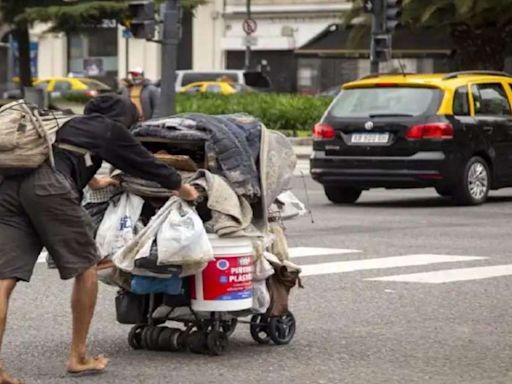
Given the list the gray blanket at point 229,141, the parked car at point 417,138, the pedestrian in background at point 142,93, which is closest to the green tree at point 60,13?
the pedestrian in background at point 142,93

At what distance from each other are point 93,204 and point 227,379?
1291 millimetres

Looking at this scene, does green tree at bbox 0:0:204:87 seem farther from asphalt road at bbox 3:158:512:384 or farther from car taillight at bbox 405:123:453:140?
asphalt road at bbox 3:158:512:384

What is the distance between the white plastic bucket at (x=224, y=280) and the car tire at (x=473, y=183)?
10.5m

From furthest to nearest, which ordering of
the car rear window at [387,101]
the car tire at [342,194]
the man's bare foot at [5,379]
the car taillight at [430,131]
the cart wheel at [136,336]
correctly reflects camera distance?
the car tire at [342,194] < the car rear window at [387,101] < the car taillight at [430,131] < the cart wheel at [136,336] < the man's bare foot at [5,379]

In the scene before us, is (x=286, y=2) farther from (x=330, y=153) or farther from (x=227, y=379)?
(x=227, y=379)

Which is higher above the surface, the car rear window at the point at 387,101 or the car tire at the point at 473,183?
the car rear window at the point at 387,101

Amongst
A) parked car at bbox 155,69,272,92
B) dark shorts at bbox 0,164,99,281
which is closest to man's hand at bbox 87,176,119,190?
dark shorts at bbox 0,164,99,281

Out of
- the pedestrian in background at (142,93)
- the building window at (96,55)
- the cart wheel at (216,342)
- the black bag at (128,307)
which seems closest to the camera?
the cart wheel at (216,342)

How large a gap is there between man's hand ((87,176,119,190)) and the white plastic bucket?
0.60 meters

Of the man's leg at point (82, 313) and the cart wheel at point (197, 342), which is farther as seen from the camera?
the cart wheel at point (197, 342)

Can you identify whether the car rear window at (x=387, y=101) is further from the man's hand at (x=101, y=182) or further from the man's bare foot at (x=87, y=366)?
the man's bare foot at (x=87, y=366)

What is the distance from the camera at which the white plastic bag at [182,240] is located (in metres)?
8.02

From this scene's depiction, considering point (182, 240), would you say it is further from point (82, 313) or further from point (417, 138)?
point (417, 138)

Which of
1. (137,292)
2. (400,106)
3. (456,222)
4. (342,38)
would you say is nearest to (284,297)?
(137,292)
